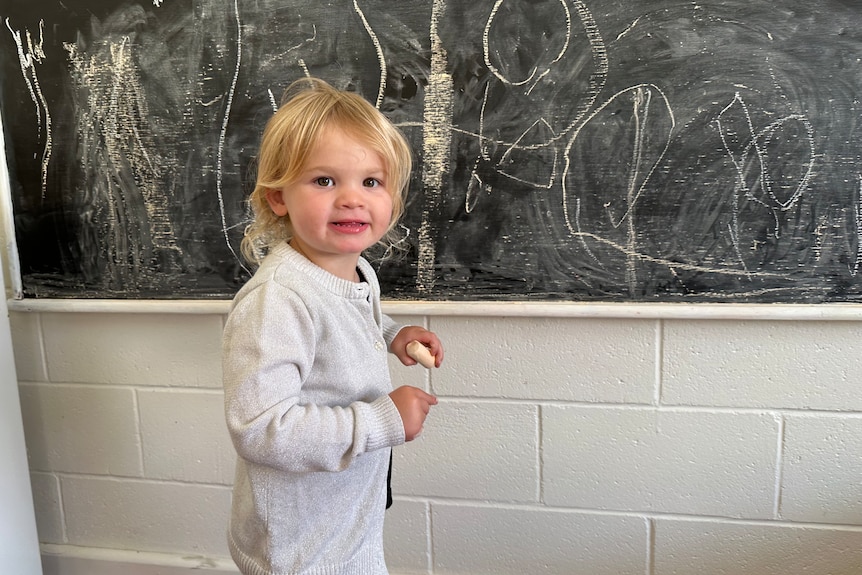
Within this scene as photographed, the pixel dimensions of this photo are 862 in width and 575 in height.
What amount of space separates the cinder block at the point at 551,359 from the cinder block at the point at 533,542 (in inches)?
12.1

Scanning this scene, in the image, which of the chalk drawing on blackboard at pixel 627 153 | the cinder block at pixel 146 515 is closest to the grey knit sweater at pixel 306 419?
the chalk drawing on blackboard at pixel 627 153

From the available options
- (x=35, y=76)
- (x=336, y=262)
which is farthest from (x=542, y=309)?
(x=35, y=76)

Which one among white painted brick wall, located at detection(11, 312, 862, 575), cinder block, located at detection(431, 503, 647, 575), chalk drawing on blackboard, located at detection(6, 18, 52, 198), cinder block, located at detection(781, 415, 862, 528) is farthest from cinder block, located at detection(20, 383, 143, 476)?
cinder block, located at detection(781, 415, 862, 528)

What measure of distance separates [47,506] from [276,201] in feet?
4.36

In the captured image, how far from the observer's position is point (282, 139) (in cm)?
101

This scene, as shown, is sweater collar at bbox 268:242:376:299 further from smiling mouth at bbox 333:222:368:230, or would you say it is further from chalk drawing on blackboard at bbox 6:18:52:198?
chalk drawing on blackboard at bbox 6:18:52:198

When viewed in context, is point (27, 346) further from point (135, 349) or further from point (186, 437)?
point (186, 437)

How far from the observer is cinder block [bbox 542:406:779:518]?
1451 mm

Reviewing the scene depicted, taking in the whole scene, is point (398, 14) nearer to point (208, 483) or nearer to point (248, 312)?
point (248, 312)

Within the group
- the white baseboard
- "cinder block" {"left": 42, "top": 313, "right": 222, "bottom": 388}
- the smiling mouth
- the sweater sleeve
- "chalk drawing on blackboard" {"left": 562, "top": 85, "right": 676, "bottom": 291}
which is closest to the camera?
the sweater sleeve

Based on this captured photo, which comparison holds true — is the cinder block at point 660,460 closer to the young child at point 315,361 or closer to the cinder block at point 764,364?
the cinder block at point 764,364

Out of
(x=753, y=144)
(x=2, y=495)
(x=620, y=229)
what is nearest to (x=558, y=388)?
(x=620, y=229)

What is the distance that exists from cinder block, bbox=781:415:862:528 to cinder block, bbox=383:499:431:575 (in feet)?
2.79

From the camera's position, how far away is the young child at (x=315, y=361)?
35.9 inches
